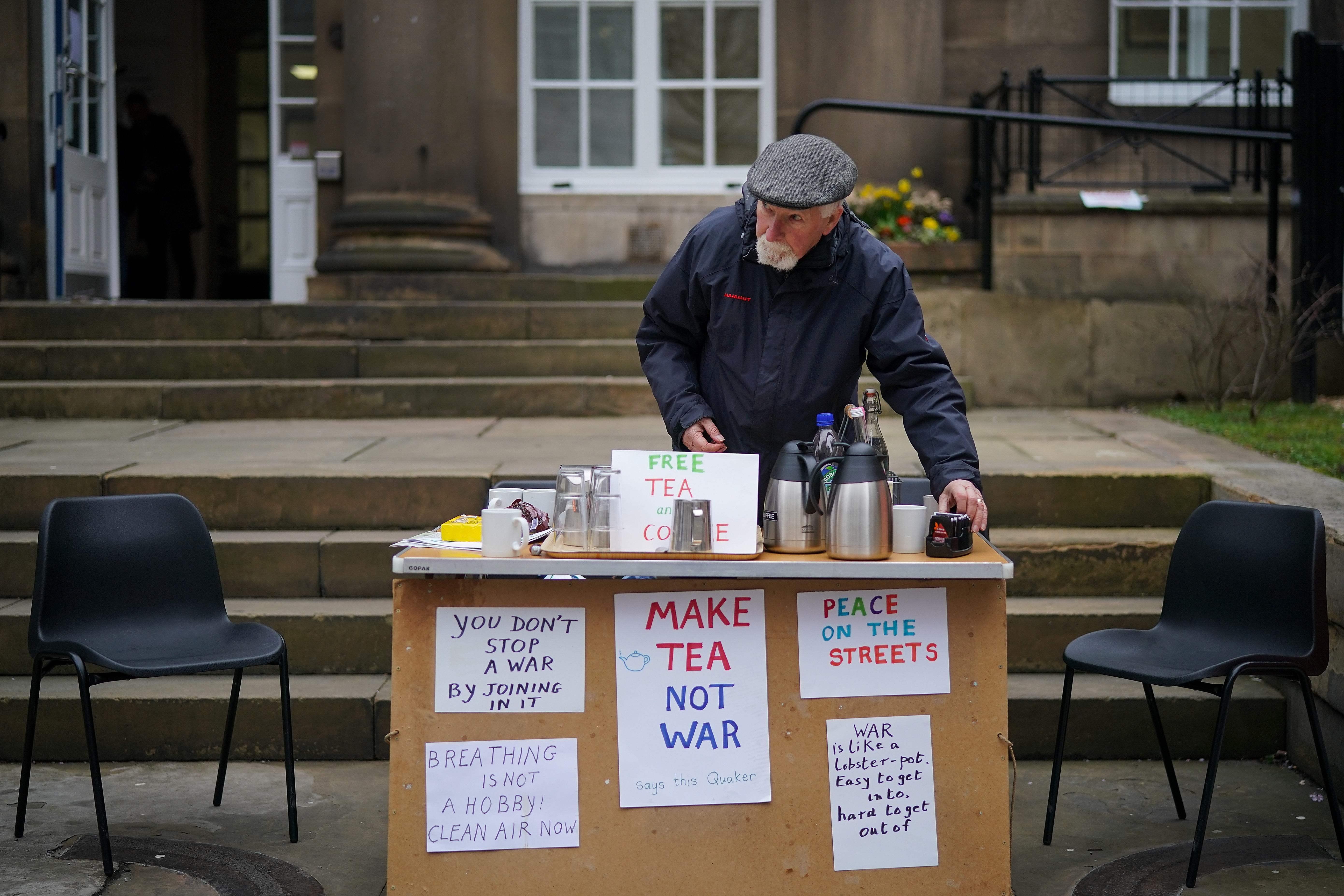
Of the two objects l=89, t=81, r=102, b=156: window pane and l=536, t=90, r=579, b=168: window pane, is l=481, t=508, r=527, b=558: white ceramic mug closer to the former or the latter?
l=536, t=90, r=579, b=168: window pane

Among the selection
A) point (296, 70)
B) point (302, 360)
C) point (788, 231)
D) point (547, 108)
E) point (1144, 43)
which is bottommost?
point (302, 360)

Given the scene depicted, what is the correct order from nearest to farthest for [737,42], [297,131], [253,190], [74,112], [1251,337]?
[1251,337]
[74,112]
[737,42]
[297,131]
[253,190]

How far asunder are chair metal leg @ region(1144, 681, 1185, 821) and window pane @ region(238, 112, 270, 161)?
11432mm

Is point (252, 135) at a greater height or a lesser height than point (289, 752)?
greater

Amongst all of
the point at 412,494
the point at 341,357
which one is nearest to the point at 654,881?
the point at 412,494

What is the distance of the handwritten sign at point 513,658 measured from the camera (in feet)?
10.1

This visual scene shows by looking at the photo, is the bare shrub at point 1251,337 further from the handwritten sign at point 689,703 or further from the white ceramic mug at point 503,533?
the white ceramic mug at point 503,533

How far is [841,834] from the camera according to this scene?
10.1 ft

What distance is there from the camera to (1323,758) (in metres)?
3.41

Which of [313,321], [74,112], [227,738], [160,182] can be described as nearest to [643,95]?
[313,321]

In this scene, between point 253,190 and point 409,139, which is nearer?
point 409,139

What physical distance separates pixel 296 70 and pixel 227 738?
7211mm

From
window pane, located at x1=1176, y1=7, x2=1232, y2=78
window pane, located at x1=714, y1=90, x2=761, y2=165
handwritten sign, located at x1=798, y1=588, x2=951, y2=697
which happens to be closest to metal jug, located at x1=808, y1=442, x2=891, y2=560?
handwritten sign, located at x1=798, y1=588, x2=951, y2=697

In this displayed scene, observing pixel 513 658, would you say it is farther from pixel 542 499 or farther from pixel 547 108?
pixel 547 108
